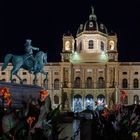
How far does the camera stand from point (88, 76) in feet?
306

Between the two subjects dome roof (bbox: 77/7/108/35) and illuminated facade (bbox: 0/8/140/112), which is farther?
dome roof (bbox: 77/7/108/35)

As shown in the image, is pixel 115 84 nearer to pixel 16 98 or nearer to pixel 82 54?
pixel 82 54

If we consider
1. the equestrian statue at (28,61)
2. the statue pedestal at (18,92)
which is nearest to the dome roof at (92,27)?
the equestrian statue at (28,61)

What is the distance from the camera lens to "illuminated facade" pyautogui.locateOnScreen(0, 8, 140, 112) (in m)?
91.8

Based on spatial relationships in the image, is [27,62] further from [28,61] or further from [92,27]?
[92,27]

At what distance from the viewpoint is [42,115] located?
9859mm

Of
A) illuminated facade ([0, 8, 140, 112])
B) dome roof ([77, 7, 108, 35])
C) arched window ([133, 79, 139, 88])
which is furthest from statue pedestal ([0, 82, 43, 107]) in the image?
dome roof ([77, 7, 108, 35])

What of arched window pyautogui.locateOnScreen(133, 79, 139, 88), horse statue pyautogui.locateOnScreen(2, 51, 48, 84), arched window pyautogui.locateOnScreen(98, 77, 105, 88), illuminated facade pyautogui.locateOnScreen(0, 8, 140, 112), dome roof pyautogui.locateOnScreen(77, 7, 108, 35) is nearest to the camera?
horse statue pyautogui.locateOnScreen(2, 51, 48, 84)

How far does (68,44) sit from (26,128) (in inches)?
3397

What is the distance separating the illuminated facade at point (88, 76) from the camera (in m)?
91.8

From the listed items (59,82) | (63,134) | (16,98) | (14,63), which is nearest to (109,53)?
(59,82)

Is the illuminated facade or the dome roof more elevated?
the dome roof

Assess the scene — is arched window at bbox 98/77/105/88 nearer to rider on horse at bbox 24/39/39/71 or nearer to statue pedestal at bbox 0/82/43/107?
rider on horse at bbox 24/39/39/71

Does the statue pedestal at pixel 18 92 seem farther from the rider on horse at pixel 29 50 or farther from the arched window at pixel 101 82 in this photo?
the arched window at pixel 101 82
